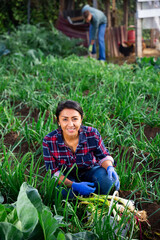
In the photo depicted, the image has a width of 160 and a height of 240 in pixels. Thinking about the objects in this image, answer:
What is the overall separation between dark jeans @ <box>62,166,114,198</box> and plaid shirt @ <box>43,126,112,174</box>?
57mm

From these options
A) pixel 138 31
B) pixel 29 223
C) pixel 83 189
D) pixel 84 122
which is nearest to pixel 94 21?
pixel 138 31

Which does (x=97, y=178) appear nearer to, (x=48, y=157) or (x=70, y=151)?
(x=70, y=151)

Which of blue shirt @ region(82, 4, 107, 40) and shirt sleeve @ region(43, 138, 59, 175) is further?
blue shirt @ region(82, 4, 107, 40)

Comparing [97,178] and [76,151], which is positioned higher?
[76,151]

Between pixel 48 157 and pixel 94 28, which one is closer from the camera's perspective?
pixel 48 157

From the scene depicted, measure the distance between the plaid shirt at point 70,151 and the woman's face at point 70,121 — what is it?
0.08 m

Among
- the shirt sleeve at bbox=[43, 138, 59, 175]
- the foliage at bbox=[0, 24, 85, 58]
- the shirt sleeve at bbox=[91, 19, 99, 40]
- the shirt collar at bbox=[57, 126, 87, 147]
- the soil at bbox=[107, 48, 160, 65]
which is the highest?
A: the shirt sleeve at bbox=[91, 19, 99, 40]

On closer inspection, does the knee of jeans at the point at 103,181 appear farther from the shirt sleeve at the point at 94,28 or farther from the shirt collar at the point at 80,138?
the shirt sleeve at the point at 94,28

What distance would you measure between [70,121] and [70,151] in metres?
0.22

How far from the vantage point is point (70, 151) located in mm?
1991

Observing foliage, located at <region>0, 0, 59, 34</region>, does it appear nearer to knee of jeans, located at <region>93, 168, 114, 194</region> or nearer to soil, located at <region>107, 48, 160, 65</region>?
soil, located at <region>107, 48, 160, 65</region>

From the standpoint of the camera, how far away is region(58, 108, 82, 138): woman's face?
191 centimetres

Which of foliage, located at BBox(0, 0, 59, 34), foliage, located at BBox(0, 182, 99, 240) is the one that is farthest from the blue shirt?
foliage, located at BBox(0, 182, 99, 240)

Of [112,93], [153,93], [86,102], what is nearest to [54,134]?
[86,102]
